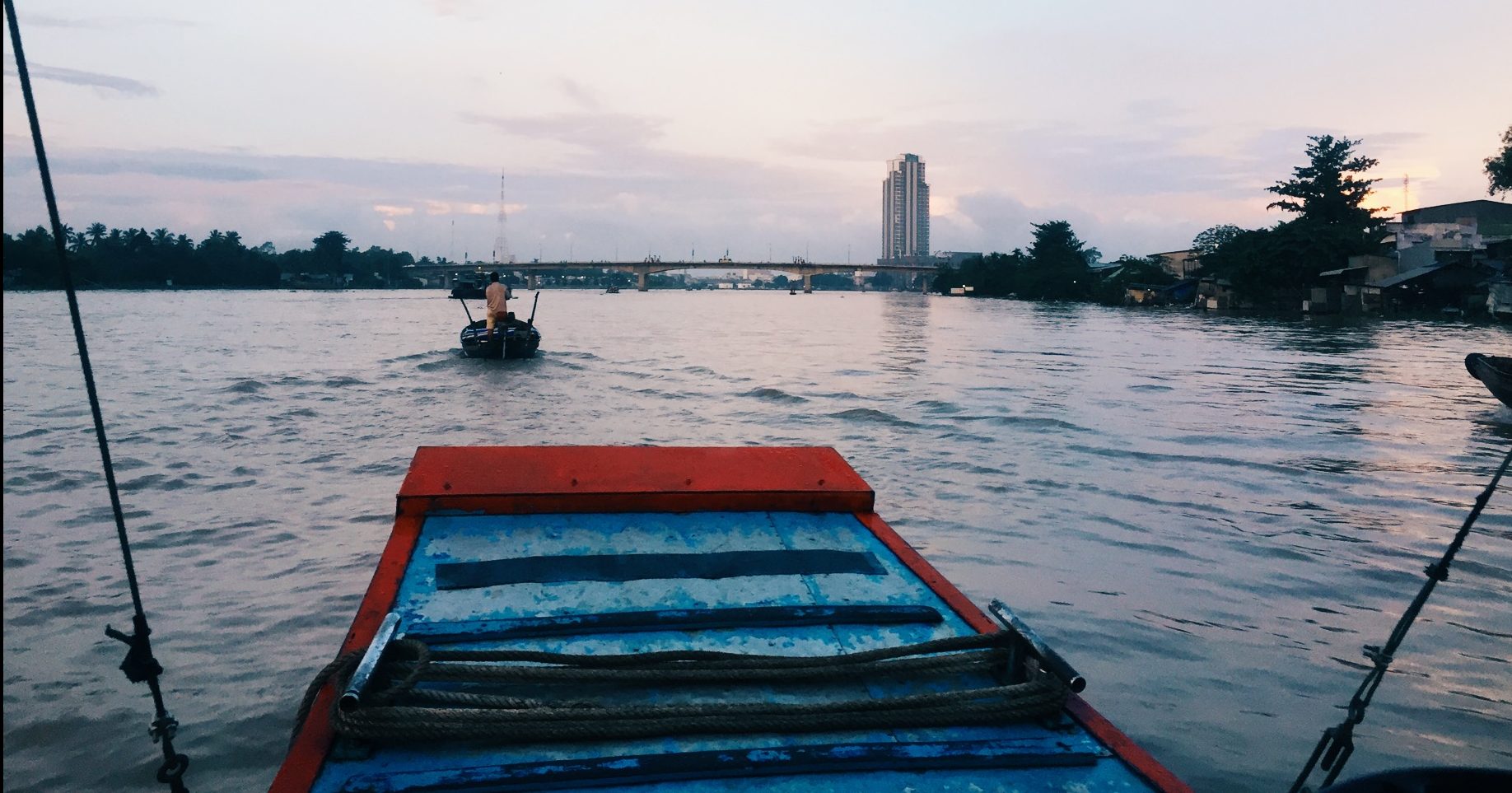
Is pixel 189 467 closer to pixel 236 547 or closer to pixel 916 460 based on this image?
pixel 236 547

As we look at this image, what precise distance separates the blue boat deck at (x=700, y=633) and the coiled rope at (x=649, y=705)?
40 mm

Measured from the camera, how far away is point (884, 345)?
29.5 metres

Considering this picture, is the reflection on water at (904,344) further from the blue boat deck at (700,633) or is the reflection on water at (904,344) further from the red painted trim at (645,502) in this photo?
the blue boat deck at (700,633)

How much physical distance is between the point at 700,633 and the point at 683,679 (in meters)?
0.46

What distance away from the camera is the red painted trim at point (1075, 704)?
2082 mm

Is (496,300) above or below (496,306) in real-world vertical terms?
above

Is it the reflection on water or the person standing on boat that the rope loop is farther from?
A: the reflection on water

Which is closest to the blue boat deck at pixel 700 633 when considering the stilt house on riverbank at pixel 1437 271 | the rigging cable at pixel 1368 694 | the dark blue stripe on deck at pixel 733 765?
the dark blue stripe on deck at pixel 733 765

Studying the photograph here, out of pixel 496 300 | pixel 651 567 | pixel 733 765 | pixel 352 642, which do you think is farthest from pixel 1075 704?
pixel 496 300

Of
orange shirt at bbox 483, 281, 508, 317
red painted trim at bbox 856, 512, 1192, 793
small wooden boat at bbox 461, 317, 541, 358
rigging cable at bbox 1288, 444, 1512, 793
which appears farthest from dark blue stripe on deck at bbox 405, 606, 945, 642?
small wooden boat at bbox 461, 317, 541, 358

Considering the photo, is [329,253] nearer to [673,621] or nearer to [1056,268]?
[1056,268]

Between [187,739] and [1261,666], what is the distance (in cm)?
483

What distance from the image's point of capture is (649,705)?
7.45 feet

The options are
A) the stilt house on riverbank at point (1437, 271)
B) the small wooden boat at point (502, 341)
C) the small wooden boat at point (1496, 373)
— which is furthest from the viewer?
the stilt house on riverbank at point (1437, 271)
